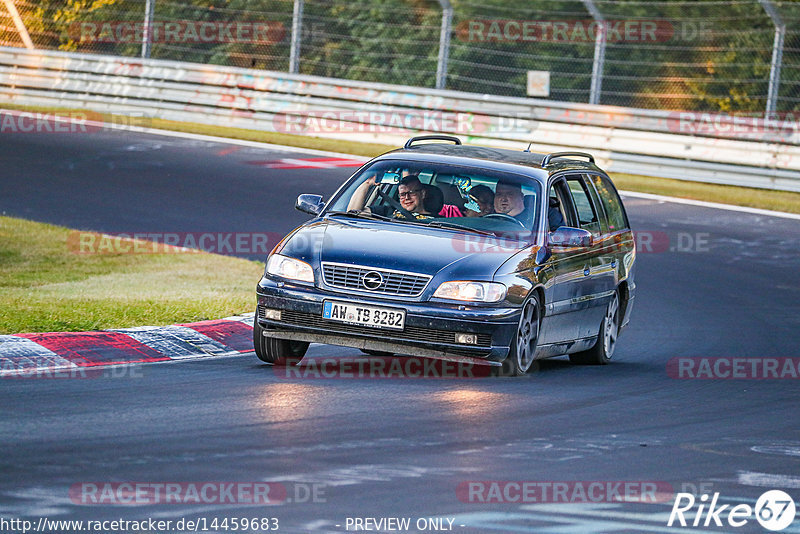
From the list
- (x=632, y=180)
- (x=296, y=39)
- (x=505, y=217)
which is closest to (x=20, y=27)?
(x=296, y=39)

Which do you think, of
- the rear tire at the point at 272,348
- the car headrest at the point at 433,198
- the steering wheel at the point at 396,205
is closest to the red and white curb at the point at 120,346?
the rear tire at the point at 272,348

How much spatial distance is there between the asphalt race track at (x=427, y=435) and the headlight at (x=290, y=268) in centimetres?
66

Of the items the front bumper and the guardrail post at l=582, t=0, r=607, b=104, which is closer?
the front bumper

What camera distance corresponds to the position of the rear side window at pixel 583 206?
36.9ft

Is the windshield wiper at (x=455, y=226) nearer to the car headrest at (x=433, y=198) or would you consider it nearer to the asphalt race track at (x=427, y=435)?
the car headrest at (x=433, y=198)

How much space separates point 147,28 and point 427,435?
22.0 meters

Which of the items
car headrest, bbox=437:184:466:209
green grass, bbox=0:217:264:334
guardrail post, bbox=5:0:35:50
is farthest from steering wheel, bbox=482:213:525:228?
guardrail post, bbox=5:0:35:50

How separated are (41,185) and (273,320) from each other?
1087 cm

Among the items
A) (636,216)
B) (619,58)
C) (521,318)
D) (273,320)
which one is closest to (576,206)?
(521,318)

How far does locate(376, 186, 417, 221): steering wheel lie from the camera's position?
10277mm

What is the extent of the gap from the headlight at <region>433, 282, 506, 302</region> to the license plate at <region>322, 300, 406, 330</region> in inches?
11.0

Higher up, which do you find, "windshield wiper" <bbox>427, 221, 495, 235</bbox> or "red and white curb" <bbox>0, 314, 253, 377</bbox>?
"windshield wiper" <bbox>427, 221, 495, 235</bbox>

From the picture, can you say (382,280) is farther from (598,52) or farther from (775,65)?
(598,52)

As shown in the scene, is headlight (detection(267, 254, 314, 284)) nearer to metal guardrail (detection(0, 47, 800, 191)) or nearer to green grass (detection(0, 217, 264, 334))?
green grass (detection(0, 217, 264, 334))
